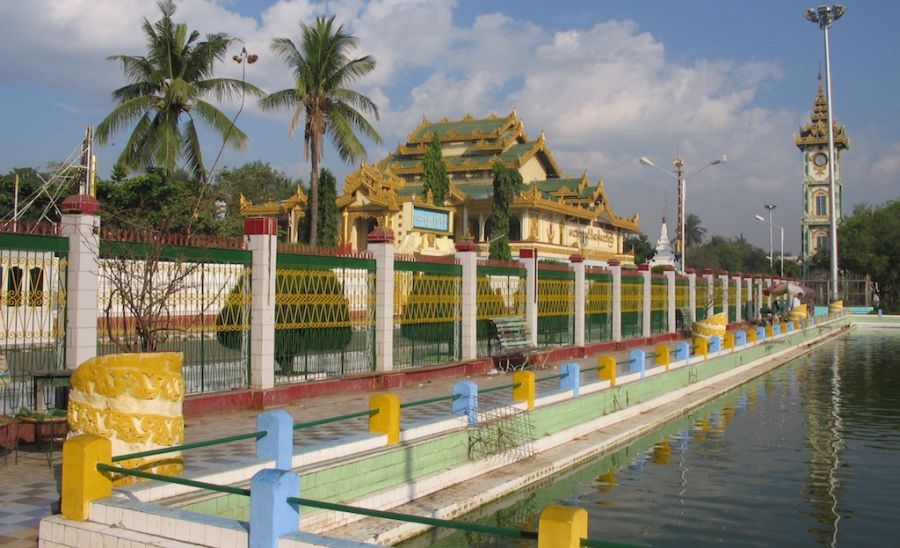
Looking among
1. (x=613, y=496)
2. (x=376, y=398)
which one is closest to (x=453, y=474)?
(x=376, y=398)

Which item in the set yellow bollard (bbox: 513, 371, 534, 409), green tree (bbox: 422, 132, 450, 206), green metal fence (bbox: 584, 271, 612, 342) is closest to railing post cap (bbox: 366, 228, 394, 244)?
yellow bollard (bbox: 513, 371, 534, 409)

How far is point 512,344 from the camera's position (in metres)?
17.6

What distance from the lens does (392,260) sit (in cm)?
1469

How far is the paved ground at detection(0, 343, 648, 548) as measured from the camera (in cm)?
650

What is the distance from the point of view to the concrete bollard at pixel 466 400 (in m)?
10.2

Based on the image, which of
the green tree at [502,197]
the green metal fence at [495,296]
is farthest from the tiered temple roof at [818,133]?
the green metal fence at [495,296]

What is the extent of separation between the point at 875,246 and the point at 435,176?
38.2m

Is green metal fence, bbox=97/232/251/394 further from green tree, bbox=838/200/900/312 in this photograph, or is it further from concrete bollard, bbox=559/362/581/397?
green tree, bbox=838/200/900/312

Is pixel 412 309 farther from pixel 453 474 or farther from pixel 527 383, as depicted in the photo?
pixel 453 474

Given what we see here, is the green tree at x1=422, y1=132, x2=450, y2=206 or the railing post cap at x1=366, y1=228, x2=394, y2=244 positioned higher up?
the green tree at x1=422, y1=132, x2=450, y2=206

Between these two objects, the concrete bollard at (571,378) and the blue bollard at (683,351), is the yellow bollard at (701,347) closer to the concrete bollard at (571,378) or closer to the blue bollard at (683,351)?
the blue bollard at (683,351)

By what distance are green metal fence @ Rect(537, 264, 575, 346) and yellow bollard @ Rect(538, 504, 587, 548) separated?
1607 centimetres

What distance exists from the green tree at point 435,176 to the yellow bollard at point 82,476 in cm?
3928

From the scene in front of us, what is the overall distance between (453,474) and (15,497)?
174 inches
